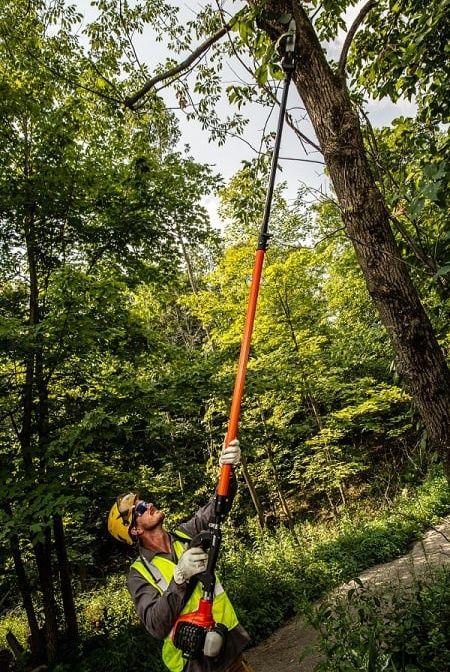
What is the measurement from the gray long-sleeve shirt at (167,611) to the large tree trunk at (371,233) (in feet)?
4.27

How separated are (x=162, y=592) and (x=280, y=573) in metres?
7.70

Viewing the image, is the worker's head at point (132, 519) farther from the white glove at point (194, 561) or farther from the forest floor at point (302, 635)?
the forest floor at point (302, 635)

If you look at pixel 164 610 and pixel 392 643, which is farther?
pixel 392 643

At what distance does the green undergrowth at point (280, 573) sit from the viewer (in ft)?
22.4

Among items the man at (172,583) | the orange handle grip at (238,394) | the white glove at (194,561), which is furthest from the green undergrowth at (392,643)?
the orange handle grip at (238,394)

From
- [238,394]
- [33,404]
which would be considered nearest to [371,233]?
[238,394]

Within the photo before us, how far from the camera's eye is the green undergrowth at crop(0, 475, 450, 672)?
683cm

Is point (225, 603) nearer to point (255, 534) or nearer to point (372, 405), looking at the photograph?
point (372, 405)

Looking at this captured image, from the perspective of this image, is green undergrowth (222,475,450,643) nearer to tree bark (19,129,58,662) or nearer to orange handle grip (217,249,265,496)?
tree bark (19,129,58,662)

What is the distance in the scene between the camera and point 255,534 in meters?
13.9

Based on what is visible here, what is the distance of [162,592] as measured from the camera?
2.51m

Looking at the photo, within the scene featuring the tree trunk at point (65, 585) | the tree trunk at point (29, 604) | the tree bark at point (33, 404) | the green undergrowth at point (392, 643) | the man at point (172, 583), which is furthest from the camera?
the tree trunk at point (65, 585)

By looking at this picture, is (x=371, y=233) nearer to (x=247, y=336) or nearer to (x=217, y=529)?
(x=247, y=336)

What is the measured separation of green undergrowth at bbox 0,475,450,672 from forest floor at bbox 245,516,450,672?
0.28 meters
